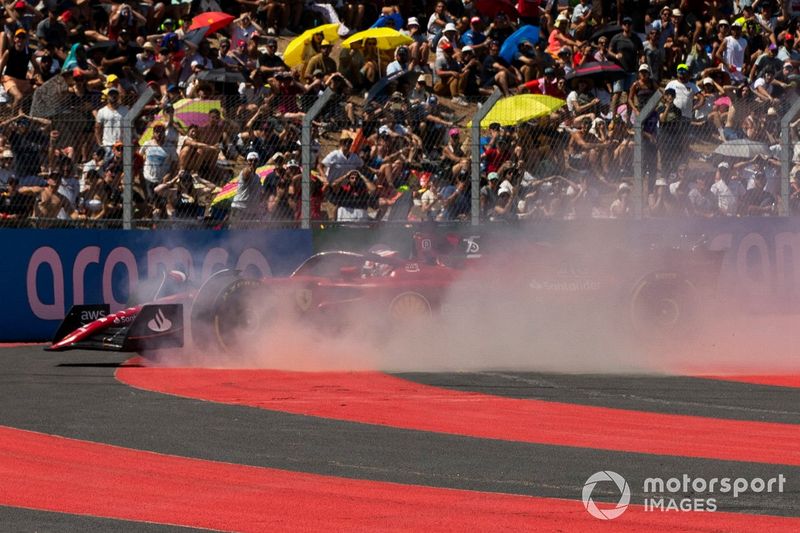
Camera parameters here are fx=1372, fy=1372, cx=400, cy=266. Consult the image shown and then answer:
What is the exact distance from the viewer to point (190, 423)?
27.6ft

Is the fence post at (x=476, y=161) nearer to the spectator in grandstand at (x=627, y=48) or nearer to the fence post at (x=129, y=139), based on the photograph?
the fence post at (x=129, y=139)

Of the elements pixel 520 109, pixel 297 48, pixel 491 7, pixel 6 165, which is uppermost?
pixel 491 7

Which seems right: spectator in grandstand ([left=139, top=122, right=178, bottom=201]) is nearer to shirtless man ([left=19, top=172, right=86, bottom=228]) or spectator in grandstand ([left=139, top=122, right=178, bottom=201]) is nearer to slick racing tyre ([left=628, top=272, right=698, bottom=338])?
shirtless man ([left=19, top=172, right=86, bottom=228])

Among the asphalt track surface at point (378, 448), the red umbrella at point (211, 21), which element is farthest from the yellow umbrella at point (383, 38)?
the asphalt track surface at point (378, 448)

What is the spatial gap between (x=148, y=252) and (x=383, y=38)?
19.4 ft

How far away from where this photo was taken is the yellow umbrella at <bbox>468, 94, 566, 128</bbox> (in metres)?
16.0

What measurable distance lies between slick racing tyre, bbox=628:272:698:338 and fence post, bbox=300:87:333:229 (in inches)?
153

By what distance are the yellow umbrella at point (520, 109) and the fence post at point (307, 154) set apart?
2.18 m

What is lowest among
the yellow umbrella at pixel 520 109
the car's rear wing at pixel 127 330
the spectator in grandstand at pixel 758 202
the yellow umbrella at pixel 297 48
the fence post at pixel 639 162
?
the car's rear wing at pixel 127 330

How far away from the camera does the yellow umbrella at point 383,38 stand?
18891 millimetres

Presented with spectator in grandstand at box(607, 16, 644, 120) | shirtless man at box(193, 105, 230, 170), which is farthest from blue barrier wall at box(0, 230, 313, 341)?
spectator in grandstand at box(607, 16, 644, 120)

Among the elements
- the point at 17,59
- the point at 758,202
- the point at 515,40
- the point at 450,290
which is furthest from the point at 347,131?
the point at 515,40

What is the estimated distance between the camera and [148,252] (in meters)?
14.6

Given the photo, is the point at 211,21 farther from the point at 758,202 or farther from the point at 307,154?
the point at 758,202
